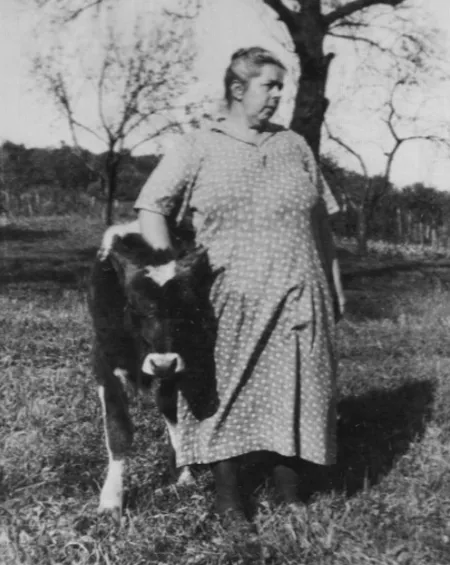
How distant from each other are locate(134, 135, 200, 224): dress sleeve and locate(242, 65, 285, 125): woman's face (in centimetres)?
28

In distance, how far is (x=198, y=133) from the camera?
351cm

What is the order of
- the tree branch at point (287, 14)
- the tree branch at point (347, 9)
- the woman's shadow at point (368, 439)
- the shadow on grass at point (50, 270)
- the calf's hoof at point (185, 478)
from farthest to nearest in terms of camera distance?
the shadow on grass at point (50, 270) → the tree branch at point (347, 9) → the tree branch at point (287, 14) → the woman's shadow at point (368, 439) → the calf's hoof at point (185, 478)

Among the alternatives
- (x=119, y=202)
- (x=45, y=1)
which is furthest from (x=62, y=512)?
(x=119, y=202)

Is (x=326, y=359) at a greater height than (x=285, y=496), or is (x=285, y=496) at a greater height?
(x=326, y=359)

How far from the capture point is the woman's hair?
11.1 ft

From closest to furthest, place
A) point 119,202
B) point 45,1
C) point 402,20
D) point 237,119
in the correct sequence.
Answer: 1. point 237,119
2. point 45,1
3. point 402,20
4. point 119,202

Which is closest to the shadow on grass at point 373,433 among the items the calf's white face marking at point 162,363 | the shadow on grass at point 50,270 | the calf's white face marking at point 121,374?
the calf's white face marking at point 121,374

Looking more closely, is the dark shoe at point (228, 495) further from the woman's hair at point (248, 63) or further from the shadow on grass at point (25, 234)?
the shadow on grass at point (25, 234)

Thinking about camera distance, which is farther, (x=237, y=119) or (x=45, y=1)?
(x=45, y=1)

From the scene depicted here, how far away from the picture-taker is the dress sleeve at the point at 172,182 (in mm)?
3379

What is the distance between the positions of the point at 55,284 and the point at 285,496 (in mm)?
11269

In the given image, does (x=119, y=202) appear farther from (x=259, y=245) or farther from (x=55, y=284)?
(x=259, y=245)

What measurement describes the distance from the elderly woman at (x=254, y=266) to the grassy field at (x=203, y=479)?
306 millimetres

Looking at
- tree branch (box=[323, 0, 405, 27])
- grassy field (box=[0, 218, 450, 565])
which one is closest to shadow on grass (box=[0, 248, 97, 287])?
tree branch (box=[323, 0, 405, 27])
